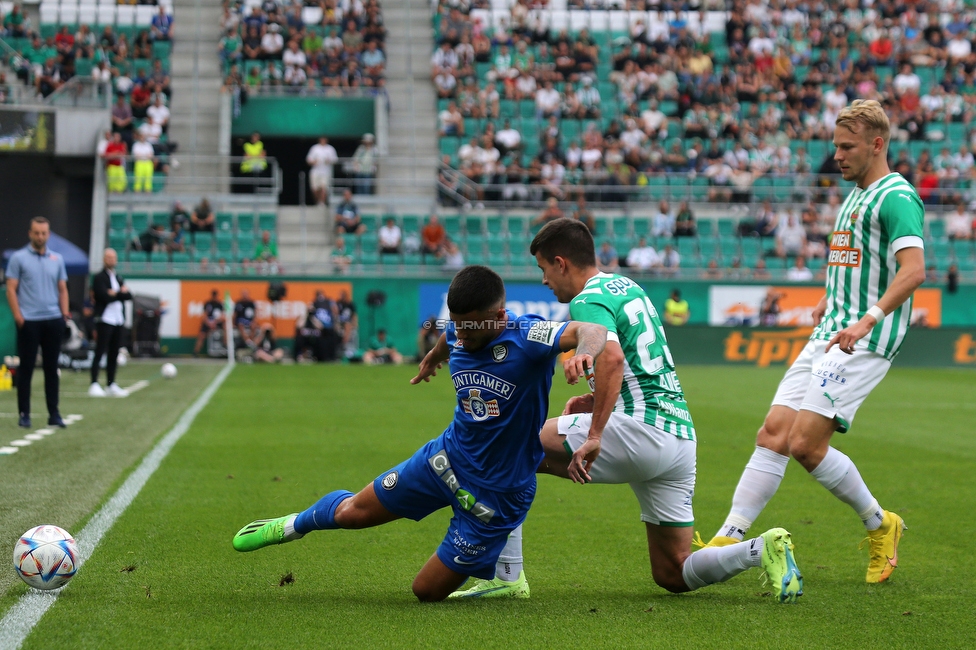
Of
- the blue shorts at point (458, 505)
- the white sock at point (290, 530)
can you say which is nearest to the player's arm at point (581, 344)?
the blue shorts at point (458, 505)

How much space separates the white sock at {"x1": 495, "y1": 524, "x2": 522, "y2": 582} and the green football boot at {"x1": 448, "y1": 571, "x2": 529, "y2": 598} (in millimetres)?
20

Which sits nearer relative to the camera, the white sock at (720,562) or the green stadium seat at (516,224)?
the white sock at (720,562)

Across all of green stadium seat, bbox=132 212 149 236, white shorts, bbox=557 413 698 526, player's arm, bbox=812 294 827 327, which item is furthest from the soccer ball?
green stadium seat, bbox=132 212 149 236

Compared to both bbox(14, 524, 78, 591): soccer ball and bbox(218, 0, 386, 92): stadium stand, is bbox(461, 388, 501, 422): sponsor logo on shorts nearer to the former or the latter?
bbox(14, 524, 78, 591): soccer ball

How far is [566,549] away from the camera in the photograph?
19.3ft

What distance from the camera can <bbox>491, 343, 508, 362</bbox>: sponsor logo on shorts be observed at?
14.6ft

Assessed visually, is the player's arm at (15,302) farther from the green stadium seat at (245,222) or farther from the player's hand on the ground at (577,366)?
the green stadium seat at (245,222)

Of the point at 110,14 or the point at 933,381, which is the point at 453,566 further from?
the point at 110,14

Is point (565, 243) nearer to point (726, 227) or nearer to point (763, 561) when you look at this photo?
point (763, 561)

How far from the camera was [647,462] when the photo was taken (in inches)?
185

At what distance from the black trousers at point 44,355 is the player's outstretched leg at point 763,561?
321 inches

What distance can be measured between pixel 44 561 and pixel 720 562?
9.54 feet

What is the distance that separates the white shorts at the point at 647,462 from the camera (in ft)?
15.4

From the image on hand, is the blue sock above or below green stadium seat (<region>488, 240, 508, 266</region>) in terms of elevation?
below
